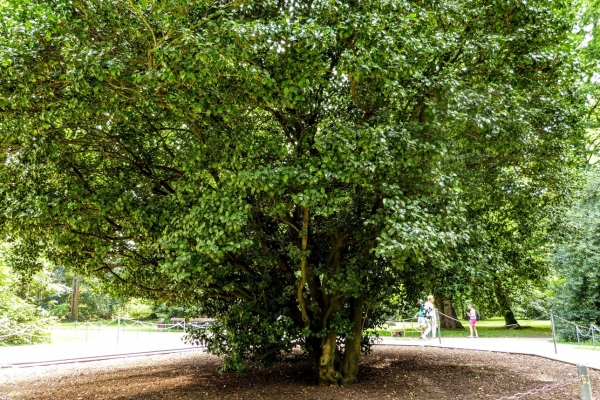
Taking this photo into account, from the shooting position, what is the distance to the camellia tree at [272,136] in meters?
5.98

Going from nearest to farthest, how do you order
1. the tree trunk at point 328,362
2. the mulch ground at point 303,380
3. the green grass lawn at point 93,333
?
the mulch ground at point 303,380
the tree trunk at point 328,362
the green grass lawn at point 93,333

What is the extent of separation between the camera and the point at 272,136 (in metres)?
7.24

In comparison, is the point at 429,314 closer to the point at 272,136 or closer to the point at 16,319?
the point at 272,136

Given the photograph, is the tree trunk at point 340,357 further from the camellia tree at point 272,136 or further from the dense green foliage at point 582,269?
the dense green foliage at point 582,269

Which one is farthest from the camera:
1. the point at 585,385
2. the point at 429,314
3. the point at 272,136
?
the point at 429,314

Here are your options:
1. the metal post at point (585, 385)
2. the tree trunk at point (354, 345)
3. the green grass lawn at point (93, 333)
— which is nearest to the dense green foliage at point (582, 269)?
the tree trunk at point (354, 345)

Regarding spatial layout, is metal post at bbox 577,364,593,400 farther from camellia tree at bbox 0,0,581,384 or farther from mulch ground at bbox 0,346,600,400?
mulch ground at bbox 0,346,600,400

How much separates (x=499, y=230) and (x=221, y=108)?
704cm

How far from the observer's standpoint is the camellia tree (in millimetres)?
5984

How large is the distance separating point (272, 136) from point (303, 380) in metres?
5.45

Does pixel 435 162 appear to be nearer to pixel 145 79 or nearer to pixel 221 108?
pixel 221 108

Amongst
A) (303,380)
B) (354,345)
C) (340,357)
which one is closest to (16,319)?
(303,380)

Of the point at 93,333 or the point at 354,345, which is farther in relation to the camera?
the point at 93,333

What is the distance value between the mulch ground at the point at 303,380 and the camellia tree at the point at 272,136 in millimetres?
819
